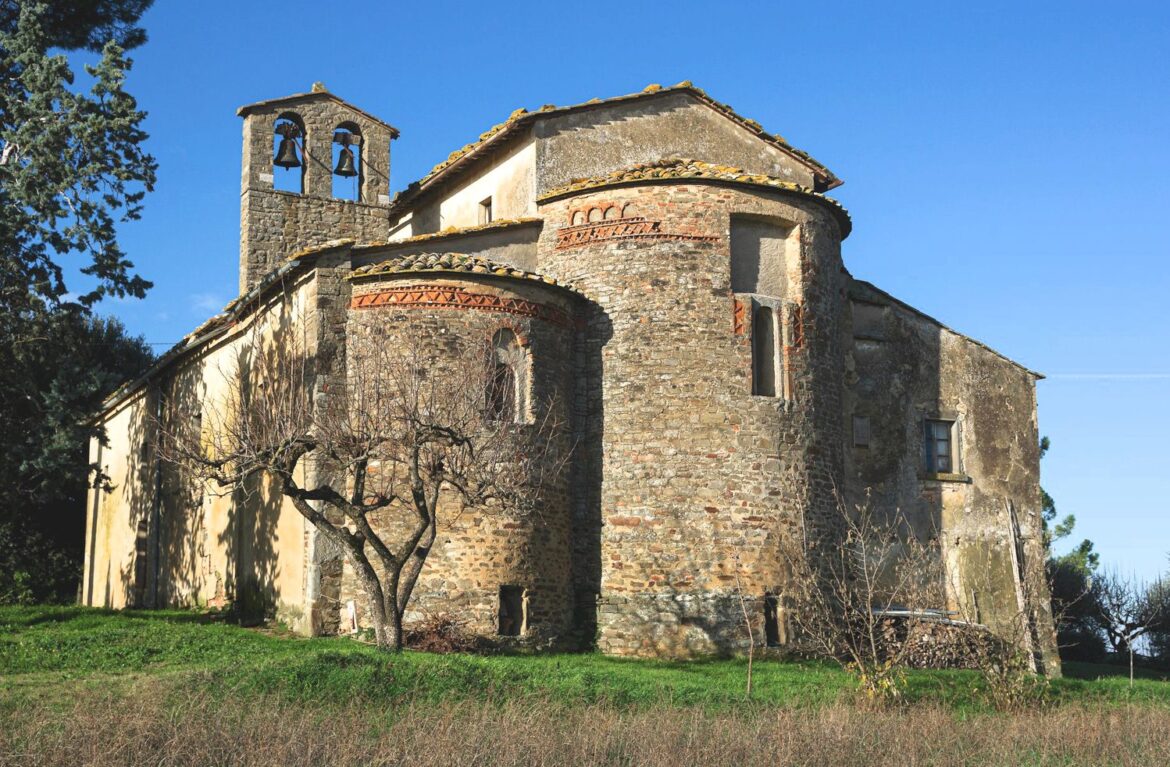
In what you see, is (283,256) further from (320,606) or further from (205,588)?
(320,606)

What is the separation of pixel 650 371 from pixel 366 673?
22.8ft

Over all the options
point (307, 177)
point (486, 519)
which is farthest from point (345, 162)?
point (486, 519)

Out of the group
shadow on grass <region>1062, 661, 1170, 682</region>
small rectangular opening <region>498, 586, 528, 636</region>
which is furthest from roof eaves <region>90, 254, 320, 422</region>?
shadow on grass <region>1062, 661, 1170, 682</region>

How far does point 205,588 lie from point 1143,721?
48.6 feet

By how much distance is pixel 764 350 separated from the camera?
64.2ft

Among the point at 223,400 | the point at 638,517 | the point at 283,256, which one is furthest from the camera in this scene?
the point at 283,256

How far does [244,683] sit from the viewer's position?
1328 centimetres

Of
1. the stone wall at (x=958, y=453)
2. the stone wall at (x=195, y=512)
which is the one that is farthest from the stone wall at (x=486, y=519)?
the stone wall at (x=958, y=453)

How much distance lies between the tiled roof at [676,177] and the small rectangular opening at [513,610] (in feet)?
20.0

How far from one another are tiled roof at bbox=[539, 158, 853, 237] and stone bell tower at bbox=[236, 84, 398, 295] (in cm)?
525

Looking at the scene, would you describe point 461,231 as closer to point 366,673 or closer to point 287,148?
point 287,148

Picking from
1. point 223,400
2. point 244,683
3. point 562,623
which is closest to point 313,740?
point 244,683

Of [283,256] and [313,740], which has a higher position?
[283,256]

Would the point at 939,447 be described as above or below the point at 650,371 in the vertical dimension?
below
